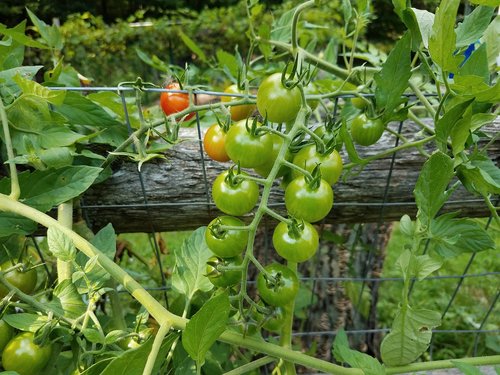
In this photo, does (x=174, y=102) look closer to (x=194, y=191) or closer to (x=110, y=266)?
(x=194, y=191)

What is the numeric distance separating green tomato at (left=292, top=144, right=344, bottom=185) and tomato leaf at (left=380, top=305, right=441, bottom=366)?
0.20m

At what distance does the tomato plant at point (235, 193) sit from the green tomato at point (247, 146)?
17 millimetres

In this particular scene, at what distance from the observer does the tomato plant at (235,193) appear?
50 cm

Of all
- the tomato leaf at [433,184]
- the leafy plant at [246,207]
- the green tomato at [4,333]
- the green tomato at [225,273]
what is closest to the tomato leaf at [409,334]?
the leafy plant at [246,207]

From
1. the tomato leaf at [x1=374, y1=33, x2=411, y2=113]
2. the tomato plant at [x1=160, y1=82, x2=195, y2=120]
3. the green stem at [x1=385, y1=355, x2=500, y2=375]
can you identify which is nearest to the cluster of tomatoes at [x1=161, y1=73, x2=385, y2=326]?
the tomato leaf at [x1=374, y1=33, x2=411, y2=113]

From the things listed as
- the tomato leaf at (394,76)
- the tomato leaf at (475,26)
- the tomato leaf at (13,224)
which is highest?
the tomato leaf at (475,26)

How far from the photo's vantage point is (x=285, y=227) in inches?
19.7

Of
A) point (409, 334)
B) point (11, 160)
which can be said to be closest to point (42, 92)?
point (11, 160)

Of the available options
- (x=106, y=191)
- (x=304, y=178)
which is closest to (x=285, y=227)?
(x=304, y=178)

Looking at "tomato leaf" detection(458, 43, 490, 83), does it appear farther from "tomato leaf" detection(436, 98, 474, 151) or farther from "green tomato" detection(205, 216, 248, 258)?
"green tomato" detection(205, 216, 248, 258)

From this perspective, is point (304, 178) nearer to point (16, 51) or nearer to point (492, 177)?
A: point (492, 177)

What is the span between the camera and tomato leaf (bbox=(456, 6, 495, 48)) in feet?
1.86

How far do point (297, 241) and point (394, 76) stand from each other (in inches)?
9.0

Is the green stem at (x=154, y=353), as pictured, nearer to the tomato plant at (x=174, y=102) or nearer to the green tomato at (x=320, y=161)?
the green tomato at (x=320, y=161)
